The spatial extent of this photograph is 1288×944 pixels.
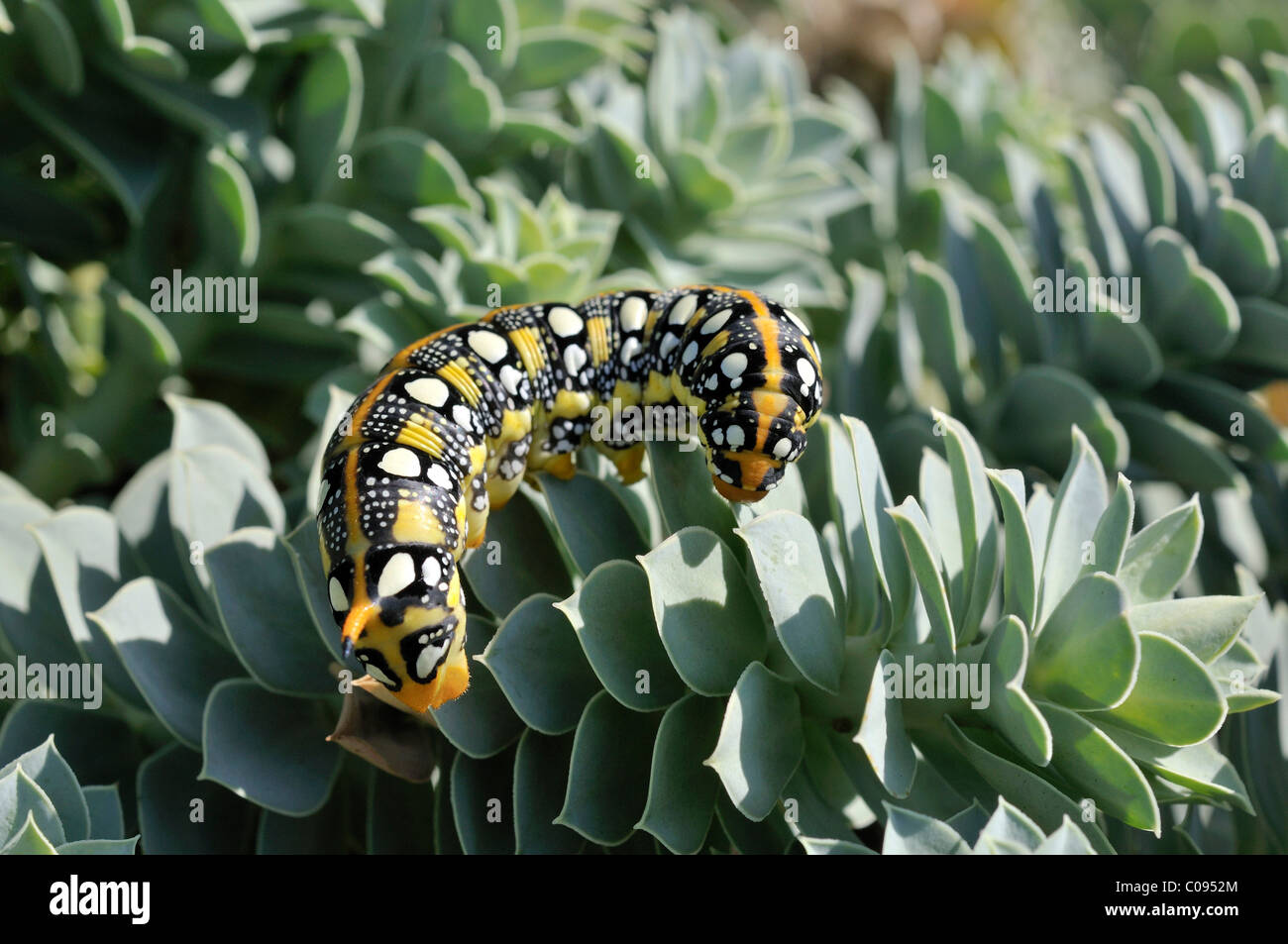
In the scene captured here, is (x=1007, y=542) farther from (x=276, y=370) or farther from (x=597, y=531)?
(x=276, y=370)

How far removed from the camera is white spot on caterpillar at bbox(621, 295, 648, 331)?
93cm

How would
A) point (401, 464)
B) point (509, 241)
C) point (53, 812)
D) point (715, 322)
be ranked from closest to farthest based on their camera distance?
point (53, 812) → point (401, 464) → point (715, 322) → point (509, 241)

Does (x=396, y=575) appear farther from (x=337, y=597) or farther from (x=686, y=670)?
(x=686, y=670)

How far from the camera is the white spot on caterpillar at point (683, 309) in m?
0.90

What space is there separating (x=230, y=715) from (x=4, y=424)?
2.09 ft

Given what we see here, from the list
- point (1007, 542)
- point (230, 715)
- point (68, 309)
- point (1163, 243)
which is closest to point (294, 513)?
point (230, 715)

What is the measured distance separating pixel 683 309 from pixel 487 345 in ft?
0.57

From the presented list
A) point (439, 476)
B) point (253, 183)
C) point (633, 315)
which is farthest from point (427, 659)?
point (253, 183)

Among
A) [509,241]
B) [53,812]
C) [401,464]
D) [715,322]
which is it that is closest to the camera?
[53,812]

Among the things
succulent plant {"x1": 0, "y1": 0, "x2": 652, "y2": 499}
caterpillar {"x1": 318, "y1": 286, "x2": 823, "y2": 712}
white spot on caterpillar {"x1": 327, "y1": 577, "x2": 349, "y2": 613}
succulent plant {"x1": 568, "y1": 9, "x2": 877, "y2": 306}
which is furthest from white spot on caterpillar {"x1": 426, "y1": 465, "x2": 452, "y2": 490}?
succulent plant {"x1": 568, "y1": 9, "x2": 877, "y2": 306}

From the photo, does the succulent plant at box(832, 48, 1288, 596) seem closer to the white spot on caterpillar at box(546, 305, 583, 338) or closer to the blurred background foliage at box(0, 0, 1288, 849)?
the blurred background foliage at box(0, 0, 1288, 849)

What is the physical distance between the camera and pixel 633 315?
0.93 m

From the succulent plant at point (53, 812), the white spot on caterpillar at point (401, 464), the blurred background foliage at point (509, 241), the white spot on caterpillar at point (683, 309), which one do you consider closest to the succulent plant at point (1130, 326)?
the blurred background foliage at point (509, 241)

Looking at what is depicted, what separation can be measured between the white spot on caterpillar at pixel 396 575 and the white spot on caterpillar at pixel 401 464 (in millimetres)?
71
